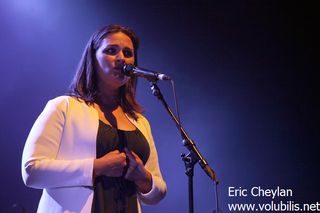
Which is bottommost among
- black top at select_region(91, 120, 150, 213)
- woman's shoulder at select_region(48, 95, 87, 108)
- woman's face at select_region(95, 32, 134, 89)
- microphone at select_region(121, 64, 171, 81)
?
black top at select_region(91, 120, 150, 213)

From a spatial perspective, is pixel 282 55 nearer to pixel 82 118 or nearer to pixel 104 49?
pixel 104 49

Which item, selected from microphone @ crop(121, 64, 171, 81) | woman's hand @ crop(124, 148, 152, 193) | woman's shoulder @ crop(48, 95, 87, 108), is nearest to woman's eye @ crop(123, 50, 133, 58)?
microphone @ crop(121, 64, 171, 81)

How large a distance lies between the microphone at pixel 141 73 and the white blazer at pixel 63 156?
20cm

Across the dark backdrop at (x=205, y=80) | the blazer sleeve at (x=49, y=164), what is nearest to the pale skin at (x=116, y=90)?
the blazer sleeve at (x=49, y=164)

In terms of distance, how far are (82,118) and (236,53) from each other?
1.86 meters

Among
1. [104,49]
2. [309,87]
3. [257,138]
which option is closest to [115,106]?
[104,49]

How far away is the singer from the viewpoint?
1.50 metres

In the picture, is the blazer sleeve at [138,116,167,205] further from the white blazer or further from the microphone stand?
the white blazer

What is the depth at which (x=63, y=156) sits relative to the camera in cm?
158

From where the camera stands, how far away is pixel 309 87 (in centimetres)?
303

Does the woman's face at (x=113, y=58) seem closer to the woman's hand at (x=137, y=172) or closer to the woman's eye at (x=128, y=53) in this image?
the woman's eye at (x=128, y=53)

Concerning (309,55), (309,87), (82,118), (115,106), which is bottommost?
(82,118)

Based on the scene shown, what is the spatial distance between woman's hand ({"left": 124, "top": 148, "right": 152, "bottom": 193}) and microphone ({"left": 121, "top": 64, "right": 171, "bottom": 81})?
0.29 metres

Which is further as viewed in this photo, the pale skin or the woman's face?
the woman's face
